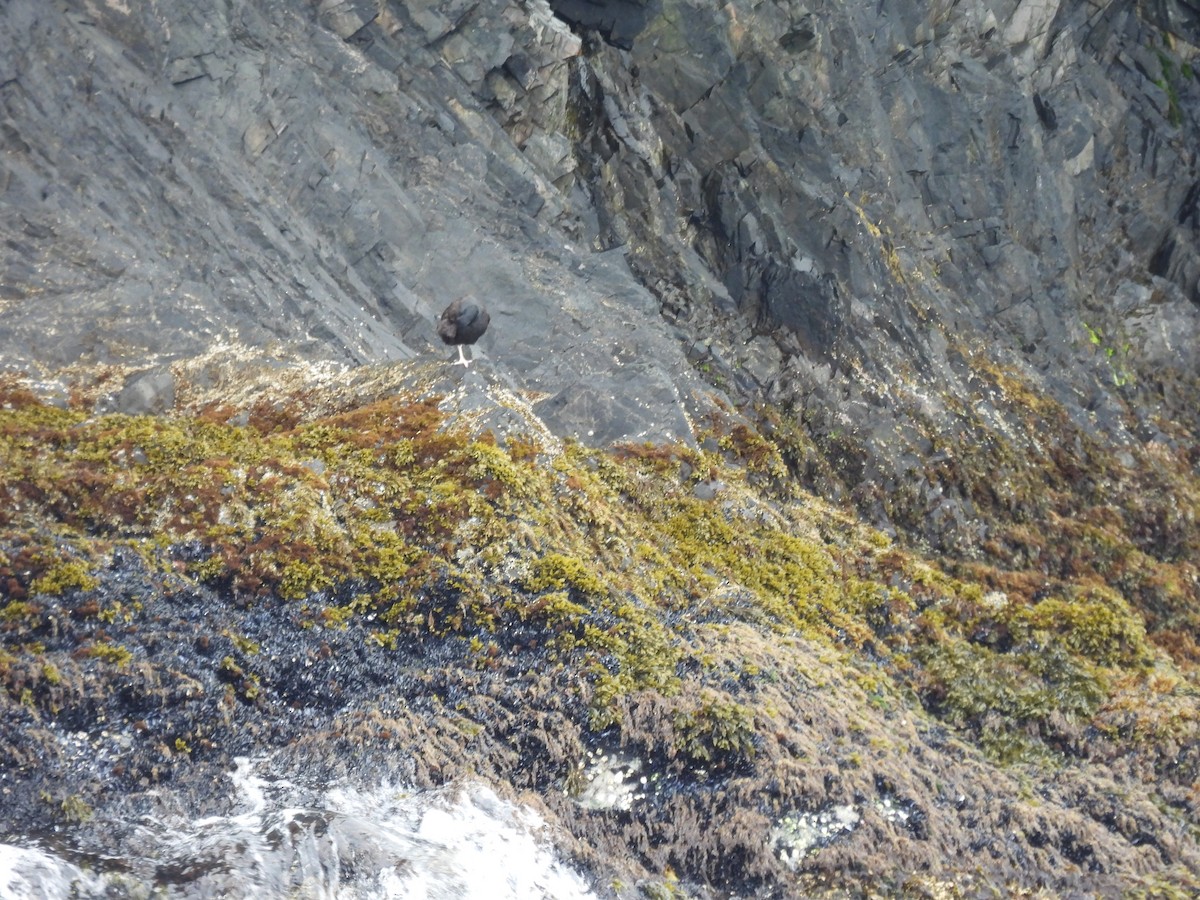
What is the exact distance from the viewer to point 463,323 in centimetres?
1442

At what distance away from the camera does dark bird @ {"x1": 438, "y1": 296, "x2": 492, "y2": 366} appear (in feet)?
46.9

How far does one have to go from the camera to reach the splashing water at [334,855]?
7.81 meters

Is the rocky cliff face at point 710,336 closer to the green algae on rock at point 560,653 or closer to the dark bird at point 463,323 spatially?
the green algae on rock at point 560,653

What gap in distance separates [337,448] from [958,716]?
7.56 meters

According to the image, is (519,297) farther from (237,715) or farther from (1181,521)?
(1181,521)

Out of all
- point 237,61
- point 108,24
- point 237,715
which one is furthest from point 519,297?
point 237,715

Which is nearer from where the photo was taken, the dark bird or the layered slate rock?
the dark bird

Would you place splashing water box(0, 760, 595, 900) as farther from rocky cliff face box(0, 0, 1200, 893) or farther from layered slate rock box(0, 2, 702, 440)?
layered slate rock box(0, 2, 702, 440)

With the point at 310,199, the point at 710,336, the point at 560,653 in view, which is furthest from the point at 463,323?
the point at 710,336

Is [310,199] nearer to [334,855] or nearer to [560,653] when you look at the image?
[560,653]

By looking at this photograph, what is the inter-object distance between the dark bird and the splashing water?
6.47m

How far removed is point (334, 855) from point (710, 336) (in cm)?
1397

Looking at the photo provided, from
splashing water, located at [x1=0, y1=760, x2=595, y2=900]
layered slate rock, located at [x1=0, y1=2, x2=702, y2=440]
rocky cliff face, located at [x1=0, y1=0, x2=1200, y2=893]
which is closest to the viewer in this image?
splashing water, located at [x1=0, y1=760, x2=595, y2=900]

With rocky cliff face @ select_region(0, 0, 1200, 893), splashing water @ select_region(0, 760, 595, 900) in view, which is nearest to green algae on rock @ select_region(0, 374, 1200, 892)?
rocky cliff face @ select_region(0, 0, 1200, 893)
